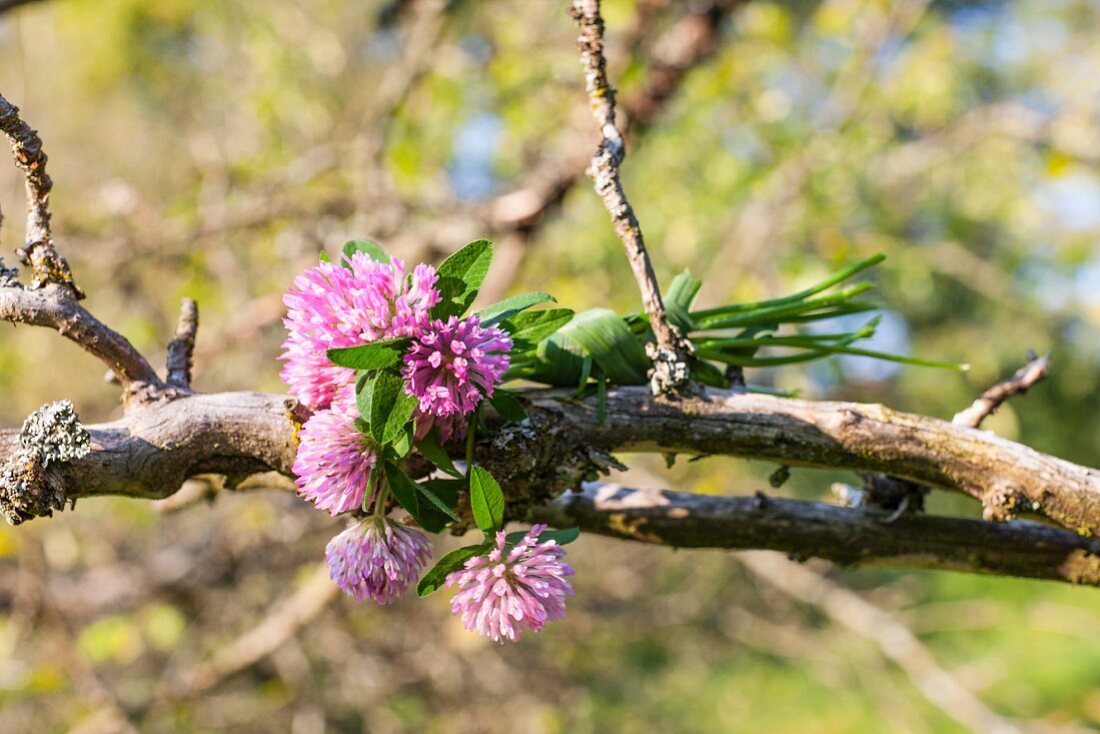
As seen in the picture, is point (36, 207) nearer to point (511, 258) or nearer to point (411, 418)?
point (411, 418)

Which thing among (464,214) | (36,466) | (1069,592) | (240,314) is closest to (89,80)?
(240,314)

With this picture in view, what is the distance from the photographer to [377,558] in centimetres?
63

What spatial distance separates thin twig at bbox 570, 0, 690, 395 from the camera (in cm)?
75

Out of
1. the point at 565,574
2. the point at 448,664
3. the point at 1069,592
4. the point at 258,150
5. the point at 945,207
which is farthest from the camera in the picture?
the point at 1069,592

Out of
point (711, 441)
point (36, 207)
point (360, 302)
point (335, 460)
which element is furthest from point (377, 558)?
point (36, 207)

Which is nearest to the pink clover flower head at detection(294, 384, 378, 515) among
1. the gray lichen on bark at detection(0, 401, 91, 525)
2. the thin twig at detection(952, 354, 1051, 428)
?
the gray lichen on bark at detection(0, 401, 91, 525)

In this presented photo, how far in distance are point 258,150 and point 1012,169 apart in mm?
2967

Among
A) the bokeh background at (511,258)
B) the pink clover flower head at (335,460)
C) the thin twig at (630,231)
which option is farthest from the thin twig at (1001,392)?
the bokeh background at (511,258)

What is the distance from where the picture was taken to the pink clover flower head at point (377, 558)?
627 millimetres

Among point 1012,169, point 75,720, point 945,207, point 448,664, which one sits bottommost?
point 75,720

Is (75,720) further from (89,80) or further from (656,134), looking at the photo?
(89,80)

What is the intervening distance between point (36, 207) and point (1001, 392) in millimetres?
875

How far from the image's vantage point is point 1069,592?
7.11m

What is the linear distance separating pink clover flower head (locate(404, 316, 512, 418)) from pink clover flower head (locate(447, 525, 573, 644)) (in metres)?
0.10
